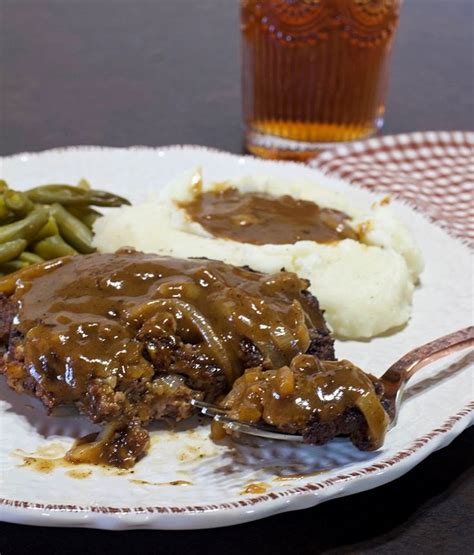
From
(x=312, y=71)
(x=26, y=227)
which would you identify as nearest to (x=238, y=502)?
(x=26, y=227)

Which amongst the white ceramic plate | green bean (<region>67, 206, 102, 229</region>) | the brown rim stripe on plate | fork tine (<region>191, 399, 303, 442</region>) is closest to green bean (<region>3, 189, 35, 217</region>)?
green bean (<region>67, 206, 102, 229</region>)

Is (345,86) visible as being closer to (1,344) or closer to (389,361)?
(389,361)

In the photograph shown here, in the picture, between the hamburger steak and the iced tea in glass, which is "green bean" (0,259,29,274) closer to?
the hamburger steak

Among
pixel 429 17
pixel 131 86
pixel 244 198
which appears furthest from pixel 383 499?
pixel 429 17

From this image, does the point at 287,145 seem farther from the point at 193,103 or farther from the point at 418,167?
the point at 193,103

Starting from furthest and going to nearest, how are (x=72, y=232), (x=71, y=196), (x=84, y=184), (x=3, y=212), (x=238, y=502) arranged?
(x=84, y=184) < (x=71, y=196) < (x=72, y=232) < (x=3, y=212) < (x=238, y=502)
